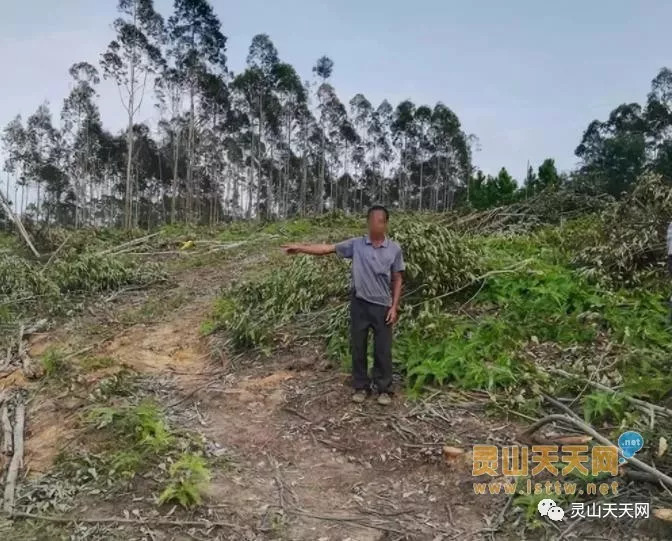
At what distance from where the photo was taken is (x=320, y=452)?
Answer: 3279 millimetres

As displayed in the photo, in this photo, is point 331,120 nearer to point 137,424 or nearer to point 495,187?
point 495,187

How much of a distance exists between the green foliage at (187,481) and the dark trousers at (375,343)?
1.18 meters

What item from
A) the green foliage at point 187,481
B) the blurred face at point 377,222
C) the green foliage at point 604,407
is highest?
the blurred face at point 377,222

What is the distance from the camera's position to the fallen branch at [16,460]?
9.44ft

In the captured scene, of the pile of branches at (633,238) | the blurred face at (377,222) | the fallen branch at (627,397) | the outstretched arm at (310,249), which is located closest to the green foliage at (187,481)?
the outstretched arm at (310,249)

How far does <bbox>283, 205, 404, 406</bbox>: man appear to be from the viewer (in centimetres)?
368

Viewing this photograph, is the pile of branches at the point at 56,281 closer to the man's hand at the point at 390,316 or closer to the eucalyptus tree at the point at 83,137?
the man's hand at the point at 390,316

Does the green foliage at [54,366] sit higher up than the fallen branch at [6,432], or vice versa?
the green foliage at [54,366]

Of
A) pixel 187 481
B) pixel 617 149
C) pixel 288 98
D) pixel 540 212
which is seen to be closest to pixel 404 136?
pixel 288 98

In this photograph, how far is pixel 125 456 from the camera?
10.1 ft

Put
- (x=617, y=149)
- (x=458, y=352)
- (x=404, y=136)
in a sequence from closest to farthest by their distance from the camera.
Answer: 1. (x=458, y=352)
2. (x=617, y=149)
3. (x=404, y=136)

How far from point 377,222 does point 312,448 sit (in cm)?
145

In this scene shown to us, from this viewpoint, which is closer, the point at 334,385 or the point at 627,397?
the point at 627,397

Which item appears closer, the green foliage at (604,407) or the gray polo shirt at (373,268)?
the green foliage at (604,407)
